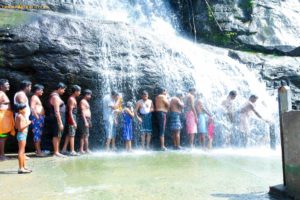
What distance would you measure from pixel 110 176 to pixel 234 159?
10.9ft

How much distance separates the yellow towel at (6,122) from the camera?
30.6 ft

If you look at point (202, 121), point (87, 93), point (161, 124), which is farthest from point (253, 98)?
point (87, 93)

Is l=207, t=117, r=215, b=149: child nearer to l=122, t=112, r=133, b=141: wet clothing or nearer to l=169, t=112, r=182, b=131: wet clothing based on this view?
l=169, t=112, r=182, b=131: wet clothing

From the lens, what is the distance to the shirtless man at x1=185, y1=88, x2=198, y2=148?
37.8 ft

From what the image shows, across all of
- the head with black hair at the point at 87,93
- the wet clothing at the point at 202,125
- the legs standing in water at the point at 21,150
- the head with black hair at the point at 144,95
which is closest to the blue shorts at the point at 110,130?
the head with black hair at the point at 87,93

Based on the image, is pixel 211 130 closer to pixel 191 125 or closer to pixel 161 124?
pixel 191 125

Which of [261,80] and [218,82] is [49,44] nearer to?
[218,82]

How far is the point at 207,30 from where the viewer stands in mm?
17453

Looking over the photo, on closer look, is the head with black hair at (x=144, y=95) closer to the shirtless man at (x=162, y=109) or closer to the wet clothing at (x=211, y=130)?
the shirtless man at (x=162, y=109)

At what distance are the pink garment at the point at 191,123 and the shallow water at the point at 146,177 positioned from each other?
1696 mm

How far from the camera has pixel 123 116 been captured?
11.2 metres

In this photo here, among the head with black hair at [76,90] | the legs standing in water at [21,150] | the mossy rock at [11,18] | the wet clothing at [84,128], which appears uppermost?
the mossy rock at [11,18]

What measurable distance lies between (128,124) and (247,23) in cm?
884

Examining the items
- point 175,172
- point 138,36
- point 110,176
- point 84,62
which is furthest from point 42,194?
point 138,36
